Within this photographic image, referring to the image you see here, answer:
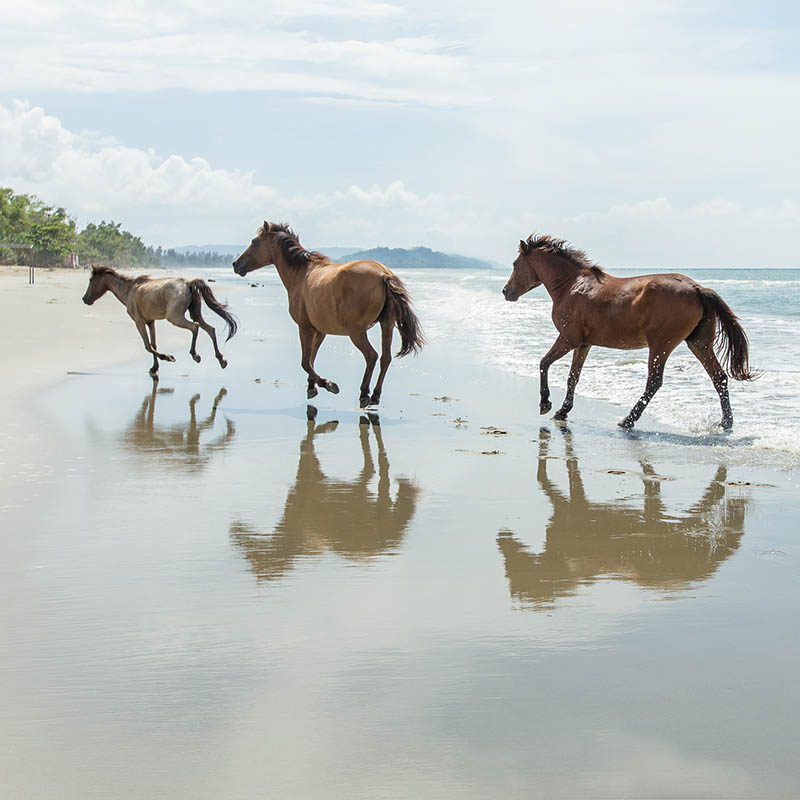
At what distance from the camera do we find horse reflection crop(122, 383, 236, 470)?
25.0 feet

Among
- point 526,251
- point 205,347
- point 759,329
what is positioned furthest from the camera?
point 759,329

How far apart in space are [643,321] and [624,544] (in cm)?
499

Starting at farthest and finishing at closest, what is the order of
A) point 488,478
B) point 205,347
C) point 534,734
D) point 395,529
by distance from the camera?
point 205,347 < point 488,478 < point 395,529 < point 534,734

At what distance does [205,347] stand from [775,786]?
15.7 m

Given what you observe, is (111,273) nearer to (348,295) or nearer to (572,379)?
(348,295)

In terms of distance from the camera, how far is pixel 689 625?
3691 millimetres

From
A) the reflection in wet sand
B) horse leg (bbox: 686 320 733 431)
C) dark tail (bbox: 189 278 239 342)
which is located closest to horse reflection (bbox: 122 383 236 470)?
the reflection in wet sand

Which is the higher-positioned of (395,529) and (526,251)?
(526,251)

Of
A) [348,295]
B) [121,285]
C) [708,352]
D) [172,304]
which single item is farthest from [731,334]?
[121,285]

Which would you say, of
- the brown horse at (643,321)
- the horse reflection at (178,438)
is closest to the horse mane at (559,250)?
the brown horse at (643,321)

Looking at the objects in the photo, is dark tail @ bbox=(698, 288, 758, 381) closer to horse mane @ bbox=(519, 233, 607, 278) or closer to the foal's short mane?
horse mane @ bbox=(519, 233, 607, 278)

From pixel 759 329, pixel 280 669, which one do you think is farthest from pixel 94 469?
pixel 759 329

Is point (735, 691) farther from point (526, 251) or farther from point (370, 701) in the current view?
point (526, 251)

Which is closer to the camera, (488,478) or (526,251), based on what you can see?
(488,478)
